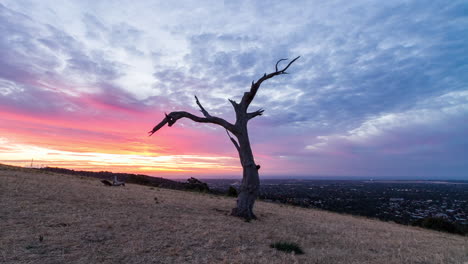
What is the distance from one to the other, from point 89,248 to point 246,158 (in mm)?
8794

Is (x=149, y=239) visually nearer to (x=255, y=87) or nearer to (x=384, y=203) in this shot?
(x=255, y=87)

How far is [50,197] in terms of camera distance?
13.8m

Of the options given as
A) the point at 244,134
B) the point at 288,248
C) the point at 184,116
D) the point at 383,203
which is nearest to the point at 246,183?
the point at 244,134

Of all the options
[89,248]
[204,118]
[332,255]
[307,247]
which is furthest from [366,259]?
[204,118]

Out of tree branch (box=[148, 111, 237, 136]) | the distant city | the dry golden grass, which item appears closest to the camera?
the dry golden grass

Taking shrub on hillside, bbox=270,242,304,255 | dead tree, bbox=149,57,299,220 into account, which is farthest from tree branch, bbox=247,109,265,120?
shrub on hillside, bbox=270,242,304,255

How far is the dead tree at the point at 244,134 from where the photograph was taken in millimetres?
14570

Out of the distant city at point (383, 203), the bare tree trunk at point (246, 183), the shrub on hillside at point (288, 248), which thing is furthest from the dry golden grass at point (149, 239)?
the distant city at point (383, 203)

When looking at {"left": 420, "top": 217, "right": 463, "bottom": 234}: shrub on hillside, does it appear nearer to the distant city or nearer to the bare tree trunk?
the distant city

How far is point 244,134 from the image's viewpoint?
1516cm

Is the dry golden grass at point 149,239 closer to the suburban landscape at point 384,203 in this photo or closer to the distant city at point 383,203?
the distant city at point 383,203

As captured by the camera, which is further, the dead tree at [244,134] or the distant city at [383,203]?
the distant city at [383,203]

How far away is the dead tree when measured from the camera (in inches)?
574

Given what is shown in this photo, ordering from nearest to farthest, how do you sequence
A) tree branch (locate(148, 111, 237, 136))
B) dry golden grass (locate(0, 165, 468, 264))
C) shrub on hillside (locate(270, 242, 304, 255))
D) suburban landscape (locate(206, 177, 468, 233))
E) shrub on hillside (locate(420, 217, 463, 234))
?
dry golden grass (locate(0, 165, 468, 264)) < shrub on hillside (locate(270, 242, 304, 255)) < tree branch (locate(148, 111, 237, 136)) < shrub on hillside (locate(420, 217, 463, 234)) < suburban landscape (locate(206, 177, 468, 233))
